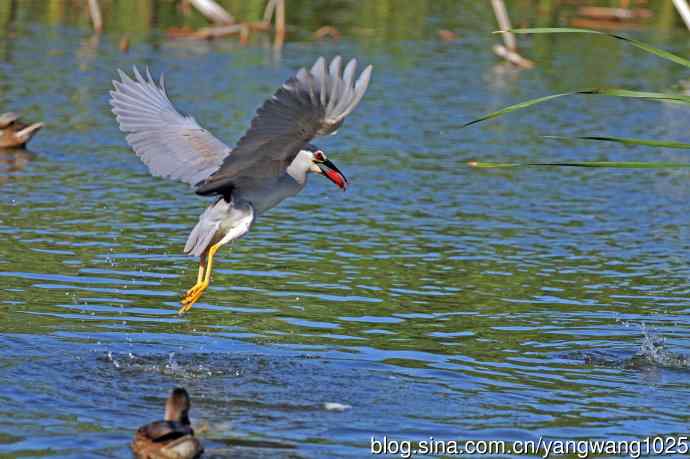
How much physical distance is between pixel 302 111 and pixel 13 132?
8747 mm

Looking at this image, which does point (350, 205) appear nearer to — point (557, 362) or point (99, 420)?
point (557, 362)

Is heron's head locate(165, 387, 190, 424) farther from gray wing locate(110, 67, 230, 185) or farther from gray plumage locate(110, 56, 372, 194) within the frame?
gray wing locate(110, 67, 230, 185)

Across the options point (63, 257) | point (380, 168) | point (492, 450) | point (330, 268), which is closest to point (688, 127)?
point (380, 168)

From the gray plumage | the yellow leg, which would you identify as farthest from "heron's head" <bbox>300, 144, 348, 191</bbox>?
the yellow leg

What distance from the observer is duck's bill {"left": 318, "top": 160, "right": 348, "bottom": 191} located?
26.6 ft

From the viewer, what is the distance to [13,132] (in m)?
15.1

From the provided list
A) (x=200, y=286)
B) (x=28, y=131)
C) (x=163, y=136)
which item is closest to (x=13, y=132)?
(x=28, y=131)

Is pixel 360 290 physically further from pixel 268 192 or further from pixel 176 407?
pixel 176 407

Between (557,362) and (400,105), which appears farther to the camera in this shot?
(400,105)

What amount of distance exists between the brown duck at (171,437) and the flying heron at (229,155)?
1613 mm

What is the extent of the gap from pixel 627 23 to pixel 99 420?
22.8 metres

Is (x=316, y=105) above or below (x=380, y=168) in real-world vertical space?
above

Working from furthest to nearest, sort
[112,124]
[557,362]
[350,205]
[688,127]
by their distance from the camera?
[688,127], [112,124], [350,205], [557,362]

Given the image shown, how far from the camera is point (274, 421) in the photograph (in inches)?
283
